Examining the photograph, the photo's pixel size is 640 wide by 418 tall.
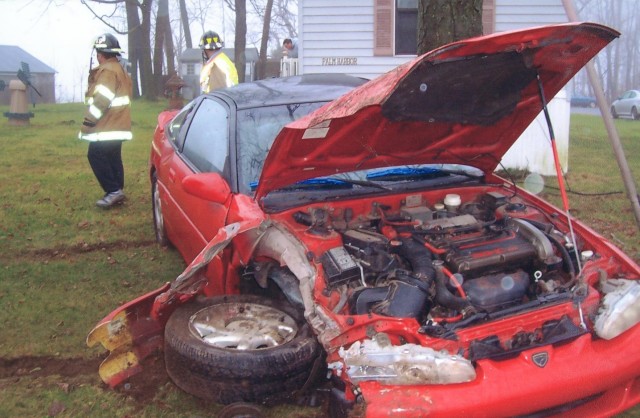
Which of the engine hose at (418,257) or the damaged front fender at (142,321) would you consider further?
the damaged front fender at (142,321)

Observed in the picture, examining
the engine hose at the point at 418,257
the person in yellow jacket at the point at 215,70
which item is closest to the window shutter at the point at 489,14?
the person in yellow jacket at the point at 215,70

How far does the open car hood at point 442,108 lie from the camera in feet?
8.97

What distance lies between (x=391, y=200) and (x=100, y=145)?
4502 mm

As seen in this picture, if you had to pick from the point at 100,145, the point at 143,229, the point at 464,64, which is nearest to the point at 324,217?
the point at 464,64

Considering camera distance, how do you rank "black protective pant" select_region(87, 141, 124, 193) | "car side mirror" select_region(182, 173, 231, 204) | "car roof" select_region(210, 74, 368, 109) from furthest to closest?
"black protective pant" select_region(87, 141, 124, 193), "car roof" select_region(210, 74, 368, 109), "car side mirror" select_region(182, 173, 231, 204)

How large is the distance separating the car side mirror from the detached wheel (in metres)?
0.58

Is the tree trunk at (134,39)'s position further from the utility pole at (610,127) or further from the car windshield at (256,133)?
the utility pole at (610,127)

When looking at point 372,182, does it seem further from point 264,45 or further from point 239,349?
point 264,45

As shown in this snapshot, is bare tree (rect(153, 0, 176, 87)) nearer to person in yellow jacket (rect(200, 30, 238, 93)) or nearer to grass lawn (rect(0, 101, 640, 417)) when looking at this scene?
grass lawn (rect(0, 101, 640, 417))

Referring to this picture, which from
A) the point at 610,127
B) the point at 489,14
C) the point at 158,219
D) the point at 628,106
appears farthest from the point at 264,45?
the point at 610,127

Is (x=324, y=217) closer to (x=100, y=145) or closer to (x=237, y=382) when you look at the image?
(x=237, y=382)

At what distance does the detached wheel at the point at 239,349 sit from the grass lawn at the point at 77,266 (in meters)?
0.30

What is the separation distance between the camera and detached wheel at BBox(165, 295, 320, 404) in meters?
2.92

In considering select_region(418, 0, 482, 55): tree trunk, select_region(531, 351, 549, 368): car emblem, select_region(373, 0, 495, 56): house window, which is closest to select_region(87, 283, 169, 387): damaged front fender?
select_region(531, 351, 549, 368): car emblem
